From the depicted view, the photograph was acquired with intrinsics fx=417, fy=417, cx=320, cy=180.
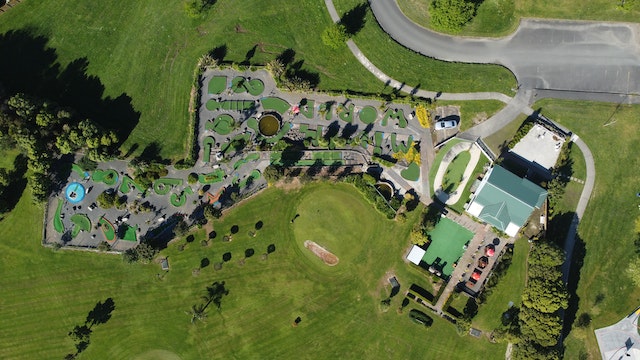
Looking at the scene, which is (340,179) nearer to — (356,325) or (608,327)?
(356,325)

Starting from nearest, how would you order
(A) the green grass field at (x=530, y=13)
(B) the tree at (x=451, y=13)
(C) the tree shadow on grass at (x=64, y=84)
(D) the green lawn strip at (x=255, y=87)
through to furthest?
(B) the tree at (x=451, y=13), (A) the green grass field at (x=530, y=13), (D) the green lawn strip at (x=255, y=87), (C) the tree shadow on grass at (x=64, y=84)

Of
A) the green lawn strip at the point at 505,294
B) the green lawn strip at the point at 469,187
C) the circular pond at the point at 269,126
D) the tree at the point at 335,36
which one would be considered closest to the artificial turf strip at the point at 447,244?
the green lawn strip at the point at 469,187

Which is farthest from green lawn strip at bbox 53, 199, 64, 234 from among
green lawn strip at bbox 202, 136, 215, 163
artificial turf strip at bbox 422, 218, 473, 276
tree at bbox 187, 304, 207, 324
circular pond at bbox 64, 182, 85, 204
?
artificial turf strip at bbox 422, 218, 473, 276

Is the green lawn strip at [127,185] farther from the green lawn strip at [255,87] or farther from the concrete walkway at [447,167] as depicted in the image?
the concrete walkway at [447,167]

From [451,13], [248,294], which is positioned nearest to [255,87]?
[451,13]

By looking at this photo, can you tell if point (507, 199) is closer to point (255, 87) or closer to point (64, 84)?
point (255, 87)

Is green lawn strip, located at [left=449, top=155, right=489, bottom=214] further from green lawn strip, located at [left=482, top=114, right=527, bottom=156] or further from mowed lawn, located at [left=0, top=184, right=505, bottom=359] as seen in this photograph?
mowed lawn, located at [left=0, top=184, right=505, bottom=359]

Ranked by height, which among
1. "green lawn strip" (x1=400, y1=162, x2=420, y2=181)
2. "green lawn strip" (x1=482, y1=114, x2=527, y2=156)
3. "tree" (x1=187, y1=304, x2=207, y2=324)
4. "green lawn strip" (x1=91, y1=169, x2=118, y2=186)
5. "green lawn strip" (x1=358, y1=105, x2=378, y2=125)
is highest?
"green lawn strip" (x1=482, y1=114, x2=527, y2=156)

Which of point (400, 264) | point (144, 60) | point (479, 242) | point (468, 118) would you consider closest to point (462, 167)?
point (468, 118)
